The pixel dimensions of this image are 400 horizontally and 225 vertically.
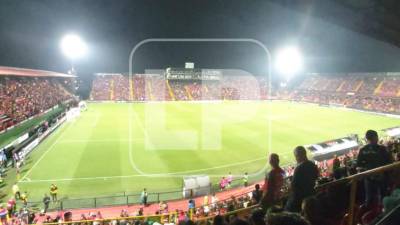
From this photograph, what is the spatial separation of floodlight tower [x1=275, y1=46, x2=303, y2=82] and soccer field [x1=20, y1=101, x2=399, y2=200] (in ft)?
81.6

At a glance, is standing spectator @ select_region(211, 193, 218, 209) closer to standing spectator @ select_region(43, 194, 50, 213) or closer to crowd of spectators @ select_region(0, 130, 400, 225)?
crowd of spectators @ select_region(0, 130, 400, 225)

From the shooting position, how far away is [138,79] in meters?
83.2

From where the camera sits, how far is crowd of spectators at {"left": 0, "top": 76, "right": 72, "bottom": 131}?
101 ft

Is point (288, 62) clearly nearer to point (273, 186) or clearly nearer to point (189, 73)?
point (189, 73)

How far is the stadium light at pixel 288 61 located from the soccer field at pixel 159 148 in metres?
24.9

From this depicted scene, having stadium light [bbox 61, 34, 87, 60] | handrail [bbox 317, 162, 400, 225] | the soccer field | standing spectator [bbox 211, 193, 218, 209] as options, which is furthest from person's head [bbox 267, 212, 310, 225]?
stadium light [bbox 61, 34, 87, 60]

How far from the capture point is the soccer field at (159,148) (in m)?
22.2

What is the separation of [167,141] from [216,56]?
183 feet

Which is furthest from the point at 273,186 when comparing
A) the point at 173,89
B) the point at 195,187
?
the point at 173,89

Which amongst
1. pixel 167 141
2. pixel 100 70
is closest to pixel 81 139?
pixel 167 141

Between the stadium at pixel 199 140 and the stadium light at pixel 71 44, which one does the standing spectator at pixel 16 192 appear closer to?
the stadium at pixel 199 140

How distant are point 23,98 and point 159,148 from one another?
18447 mm

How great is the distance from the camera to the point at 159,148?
30641 mm

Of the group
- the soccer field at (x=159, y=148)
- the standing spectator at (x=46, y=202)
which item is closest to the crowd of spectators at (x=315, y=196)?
the standing spectator at (x=46, y=202)
